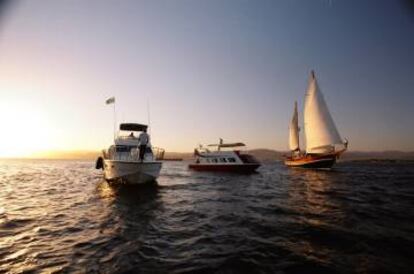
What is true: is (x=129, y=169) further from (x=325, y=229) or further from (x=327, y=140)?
(x=327, y=140)

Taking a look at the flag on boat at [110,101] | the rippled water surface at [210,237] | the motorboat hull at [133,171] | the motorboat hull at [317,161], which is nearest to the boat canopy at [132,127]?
the flag on boat at [110,101]

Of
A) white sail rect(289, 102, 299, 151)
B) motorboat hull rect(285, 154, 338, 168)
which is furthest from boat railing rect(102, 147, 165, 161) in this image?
white sail rect(289, 102, 299, 151)

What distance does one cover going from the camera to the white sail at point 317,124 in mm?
45844

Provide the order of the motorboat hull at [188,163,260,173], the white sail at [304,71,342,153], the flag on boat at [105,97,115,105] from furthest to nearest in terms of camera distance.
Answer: the white sail at [304,71,342,153], the motorboat hull at [188,163,260,173], the flag on boat at [105,97,115,105]

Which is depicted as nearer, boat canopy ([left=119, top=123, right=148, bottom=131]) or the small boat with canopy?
boat canopy ([left=119, top=123, right=148, bottom=131])

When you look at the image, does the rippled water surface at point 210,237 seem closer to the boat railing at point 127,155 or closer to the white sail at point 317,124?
the boat railing at point 127,155

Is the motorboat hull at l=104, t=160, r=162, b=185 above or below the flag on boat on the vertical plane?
below

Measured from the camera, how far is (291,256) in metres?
7.07

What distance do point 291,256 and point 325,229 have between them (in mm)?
3245

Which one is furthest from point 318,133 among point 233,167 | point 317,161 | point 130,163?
point 130,163

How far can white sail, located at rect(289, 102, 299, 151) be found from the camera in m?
59.8

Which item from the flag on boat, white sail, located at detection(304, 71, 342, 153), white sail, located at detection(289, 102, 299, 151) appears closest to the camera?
the flag on boat

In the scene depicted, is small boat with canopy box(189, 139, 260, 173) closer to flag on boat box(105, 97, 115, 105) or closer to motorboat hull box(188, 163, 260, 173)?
motorboat hull box(188, 163, 260, 173)

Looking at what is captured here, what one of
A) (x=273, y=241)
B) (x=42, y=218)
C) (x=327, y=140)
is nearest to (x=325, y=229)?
(x=273, y=241)
